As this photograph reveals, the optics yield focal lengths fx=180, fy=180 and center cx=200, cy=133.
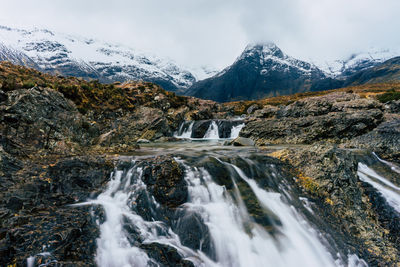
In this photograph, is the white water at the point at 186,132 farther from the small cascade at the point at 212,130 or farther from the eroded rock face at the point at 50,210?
the eroded rock face at the point at 50,210

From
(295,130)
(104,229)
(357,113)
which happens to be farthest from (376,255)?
(357,113)

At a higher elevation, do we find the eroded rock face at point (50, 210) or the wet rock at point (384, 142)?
the wet rock at point (384, 142)

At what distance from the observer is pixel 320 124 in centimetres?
1481

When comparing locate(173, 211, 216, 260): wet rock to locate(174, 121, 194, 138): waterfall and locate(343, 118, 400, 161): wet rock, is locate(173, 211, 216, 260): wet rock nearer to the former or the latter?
locate(343, 118, 400, 161): wet rock

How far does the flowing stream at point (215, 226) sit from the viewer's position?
400 centimetres

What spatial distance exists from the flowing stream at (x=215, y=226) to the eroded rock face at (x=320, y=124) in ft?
33.1

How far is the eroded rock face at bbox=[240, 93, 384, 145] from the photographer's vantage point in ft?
44.3

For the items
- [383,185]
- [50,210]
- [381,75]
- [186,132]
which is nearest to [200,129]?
[186,132]

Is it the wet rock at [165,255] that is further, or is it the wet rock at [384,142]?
the wet rock at [384,142]

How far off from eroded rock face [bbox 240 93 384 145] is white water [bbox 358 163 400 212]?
6.47 metres

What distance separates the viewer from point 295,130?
1559cm

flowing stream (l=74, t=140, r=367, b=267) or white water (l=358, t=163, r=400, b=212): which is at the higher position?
white water (l=358, t=163, r=400, b=212)

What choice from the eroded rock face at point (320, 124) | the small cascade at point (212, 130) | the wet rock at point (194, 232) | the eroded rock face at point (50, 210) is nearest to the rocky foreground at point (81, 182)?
the eroded rock face at point (50, 210)

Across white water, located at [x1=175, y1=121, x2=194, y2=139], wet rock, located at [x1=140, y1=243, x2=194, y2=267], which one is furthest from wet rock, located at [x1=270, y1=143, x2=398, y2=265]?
white water, located at [x1=175, y1=121, x2=194, y2=139]
